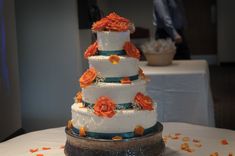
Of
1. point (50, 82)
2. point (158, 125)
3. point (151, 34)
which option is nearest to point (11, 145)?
point (158, 125)

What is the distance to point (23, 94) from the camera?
4559mm

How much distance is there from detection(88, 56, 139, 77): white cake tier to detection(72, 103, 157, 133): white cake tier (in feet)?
0.55

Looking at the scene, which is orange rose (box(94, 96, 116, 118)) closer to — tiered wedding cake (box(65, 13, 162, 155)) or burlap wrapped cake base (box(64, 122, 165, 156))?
tiered wedding cake (box(65, 13, 162, 155))

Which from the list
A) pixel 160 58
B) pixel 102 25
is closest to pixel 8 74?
pixel 160 58

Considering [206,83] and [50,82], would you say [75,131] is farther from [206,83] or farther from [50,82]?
[50,82]

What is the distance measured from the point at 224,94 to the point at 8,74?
372 cm

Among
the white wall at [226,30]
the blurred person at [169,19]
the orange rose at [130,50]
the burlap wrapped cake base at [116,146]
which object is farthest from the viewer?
the white wall at [226,30]

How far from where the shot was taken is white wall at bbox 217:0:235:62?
9133mm

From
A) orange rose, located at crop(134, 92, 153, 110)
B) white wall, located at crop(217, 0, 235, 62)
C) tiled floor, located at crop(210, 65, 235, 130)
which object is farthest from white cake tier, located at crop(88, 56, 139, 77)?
white wall, located at crop(217, 0, 235, 62)

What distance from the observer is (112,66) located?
6.63 feet

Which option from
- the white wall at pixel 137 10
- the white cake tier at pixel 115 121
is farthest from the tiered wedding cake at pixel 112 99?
the white wall at pixel 137 10

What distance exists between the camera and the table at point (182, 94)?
142 inches

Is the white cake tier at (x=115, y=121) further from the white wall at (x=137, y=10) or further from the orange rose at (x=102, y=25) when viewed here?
the white wall at (x=137, y=10)

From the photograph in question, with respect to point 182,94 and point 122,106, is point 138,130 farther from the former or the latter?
point 182,94
